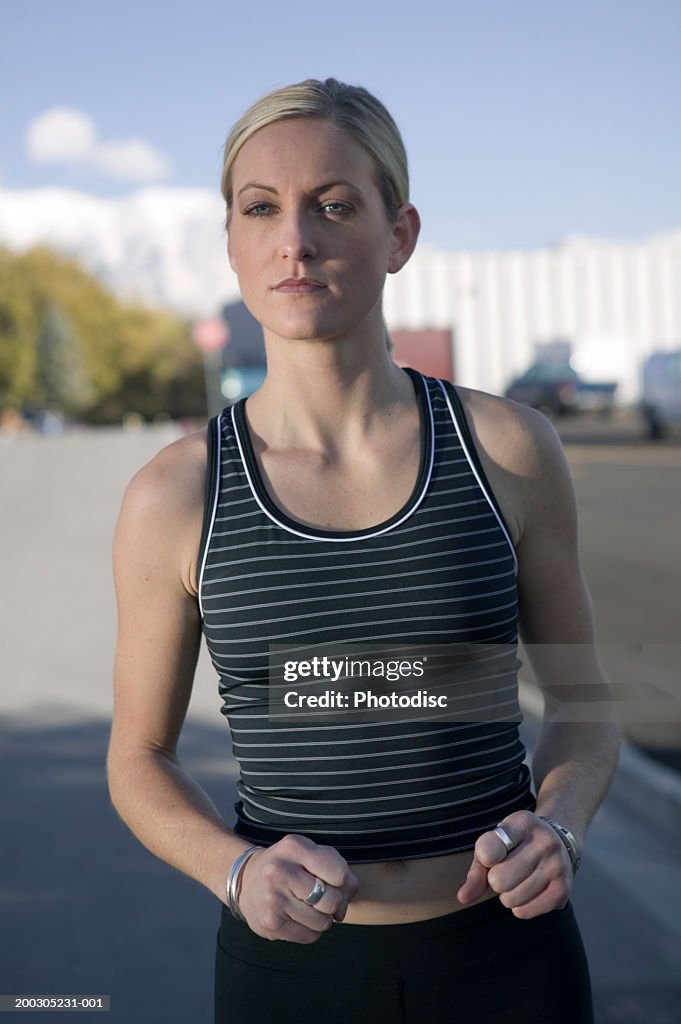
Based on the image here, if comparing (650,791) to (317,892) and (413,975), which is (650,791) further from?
(317,892)

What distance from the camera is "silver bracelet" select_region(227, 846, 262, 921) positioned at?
154cm

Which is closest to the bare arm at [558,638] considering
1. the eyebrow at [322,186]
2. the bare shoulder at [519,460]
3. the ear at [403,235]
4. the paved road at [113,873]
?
the bare shoulder at [519,460]

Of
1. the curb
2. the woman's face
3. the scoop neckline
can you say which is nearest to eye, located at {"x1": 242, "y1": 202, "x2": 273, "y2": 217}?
the woman's face

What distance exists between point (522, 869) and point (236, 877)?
0.34 meters

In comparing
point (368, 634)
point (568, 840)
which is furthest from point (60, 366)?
point (568, 840)

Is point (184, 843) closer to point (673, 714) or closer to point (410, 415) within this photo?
point (410, 415)

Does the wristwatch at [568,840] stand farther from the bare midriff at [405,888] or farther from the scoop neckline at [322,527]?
the scoop neckline at [322,527]

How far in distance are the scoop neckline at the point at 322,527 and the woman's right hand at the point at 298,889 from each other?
1.23 ft

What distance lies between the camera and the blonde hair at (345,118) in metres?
1.63

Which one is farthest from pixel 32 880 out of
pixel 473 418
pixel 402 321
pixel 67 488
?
pixel 402 321

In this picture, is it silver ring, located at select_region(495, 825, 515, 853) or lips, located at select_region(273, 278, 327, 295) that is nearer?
silver ring, located at select_region(495, 825, 515, 853)

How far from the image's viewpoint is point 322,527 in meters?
1.63

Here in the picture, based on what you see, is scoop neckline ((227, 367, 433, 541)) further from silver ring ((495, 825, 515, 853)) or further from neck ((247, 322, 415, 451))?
silver ring ((495, 825, 515, 853))

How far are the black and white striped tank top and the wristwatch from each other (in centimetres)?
10
